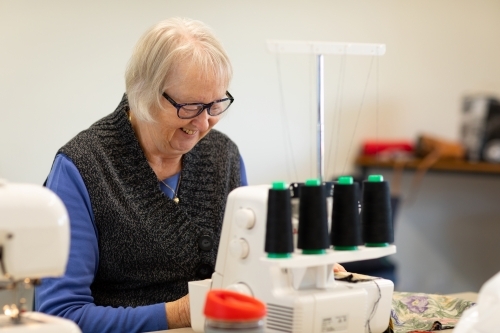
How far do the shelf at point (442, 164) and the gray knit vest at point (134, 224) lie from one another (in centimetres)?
227

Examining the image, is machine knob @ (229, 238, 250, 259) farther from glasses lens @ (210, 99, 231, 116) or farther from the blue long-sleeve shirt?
glasses lens @ (210, 99, 231, 116)

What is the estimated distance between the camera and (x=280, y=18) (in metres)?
4.00

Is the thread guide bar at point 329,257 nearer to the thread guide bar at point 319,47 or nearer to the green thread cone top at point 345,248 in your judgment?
the green thread cone top at point 345,248

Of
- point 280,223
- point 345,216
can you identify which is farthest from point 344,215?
point 280,223

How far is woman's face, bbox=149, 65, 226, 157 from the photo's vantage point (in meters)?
2.02

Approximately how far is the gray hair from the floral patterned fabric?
750 mm

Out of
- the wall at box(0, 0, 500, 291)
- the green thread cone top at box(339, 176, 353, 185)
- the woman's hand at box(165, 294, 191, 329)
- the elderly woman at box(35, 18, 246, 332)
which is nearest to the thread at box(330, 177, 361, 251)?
the green thread cone top at box(339, 176, 353, 185)

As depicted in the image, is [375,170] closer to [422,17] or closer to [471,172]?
[471,172]

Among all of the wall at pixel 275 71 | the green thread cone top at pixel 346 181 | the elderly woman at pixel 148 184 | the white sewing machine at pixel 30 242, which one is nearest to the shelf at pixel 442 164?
the wall at pixel 275 71

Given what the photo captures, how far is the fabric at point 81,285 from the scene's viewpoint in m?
1.85

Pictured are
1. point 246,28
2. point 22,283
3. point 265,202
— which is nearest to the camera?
point 22,283

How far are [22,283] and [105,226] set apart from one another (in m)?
0.63

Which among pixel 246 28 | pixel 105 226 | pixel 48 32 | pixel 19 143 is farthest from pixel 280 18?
pixel 105 226

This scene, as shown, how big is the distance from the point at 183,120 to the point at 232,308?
2.71ft
